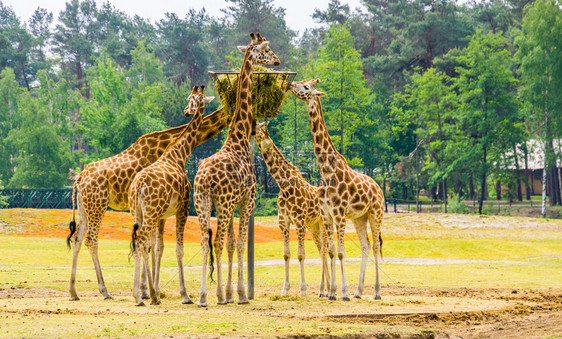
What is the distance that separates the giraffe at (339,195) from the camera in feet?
50.5

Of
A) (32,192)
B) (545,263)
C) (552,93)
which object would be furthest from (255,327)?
(552,93)

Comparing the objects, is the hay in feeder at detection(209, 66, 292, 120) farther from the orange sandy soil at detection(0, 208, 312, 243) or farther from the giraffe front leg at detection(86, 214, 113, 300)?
the orange sandy soil at detection(0, 208, 312, 243)

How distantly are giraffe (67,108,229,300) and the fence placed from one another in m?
34.4

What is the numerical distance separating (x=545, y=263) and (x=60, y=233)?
2346cm

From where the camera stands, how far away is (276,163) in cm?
1711

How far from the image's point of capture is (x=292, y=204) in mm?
16625

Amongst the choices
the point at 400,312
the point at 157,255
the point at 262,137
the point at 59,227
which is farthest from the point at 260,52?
the point at 59,227

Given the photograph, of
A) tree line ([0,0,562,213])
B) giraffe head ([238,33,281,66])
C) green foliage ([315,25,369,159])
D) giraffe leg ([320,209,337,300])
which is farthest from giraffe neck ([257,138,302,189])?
green foliage ([315,25,369,159])

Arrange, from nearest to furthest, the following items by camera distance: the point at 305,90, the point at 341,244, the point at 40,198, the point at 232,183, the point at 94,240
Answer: the point at 232,183
the point at 341,244
the point at 94,240
the point at 305,90
the point at 40,198

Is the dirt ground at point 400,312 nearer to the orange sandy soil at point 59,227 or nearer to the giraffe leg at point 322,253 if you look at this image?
the giraffe leg at point 322,253

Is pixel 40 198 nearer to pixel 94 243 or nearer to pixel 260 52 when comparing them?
pixel 94 243

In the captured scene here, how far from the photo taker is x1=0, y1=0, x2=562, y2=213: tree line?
52875 mm

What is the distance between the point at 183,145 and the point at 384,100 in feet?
184

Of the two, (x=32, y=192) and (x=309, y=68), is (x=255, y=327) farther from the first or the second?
(x=309, y=68)
